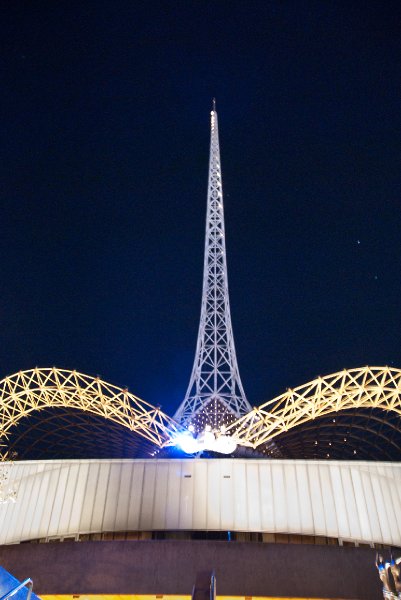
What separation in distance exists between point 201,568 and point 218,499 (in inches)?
208

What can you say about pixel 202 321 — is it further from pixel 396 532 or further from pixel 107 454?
pixel 396 532

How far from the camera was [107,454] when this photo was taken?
4272cm

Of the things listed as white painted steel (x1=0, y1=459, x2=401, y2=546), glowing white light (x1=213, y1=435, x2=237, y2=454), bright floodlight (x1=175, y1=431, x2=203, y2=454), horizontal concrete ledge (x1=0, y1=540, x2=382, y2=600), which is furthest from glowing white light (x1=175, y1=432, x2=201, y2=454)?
horizontal concrete ledge (x1=0, y1=540, x2=382, y2=600)

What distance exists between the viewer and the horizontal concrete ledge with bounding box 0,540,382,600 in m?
19.0

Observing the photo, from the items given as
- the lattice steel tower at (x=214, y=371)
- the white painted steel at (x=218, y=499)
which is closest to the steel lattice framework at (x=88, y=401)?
the white painted steel at (x=218, y=499)

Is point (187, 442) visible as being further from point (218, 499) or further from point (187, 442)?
point (218, 499)

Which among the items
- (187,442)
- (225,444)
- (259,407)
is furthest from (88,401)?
(259,407)

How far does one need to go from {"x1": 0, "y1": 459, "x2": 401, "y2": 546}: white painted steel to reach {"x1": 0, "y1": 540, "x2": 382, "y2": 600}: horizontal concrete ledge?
3785 mm

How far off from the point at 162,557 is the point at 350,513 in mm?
11136

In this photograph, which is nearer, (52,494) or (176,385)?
(52,494)

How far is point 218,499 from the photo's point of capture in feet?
80.5

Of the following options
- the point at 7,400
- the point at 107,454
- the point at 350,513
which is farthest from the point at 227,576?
the point at 107,454

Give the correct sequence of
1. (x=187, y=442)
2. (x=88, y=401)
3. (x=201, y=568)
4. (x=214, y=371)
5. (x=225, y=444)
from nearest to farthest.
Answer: (x=201, y=568) < (x=225, y=444) < (x=187, y=442) < (x=88, y=401) < (x=214, y=371)

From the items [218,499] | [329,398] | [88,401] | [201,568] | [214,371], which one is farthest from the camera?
[214,371]
